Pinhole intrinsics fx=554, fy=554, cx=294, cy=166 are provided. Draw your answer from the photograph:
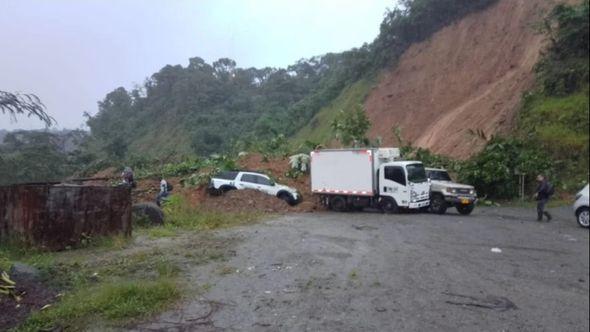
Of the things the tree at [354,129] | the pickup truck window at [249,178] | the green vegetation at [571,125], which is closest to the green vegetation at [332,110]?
the tree at [354,129]

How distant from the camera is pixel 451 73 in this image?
4397 cm

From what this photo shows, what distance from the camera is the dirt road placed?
4777 mm

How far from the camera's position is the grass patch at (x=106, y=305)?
691 cm

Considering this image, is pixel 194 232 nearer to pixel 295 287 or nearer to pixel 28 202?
pixel 28 202

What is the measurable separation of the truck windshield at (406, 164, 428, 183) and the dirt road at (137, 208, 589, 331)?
680 centimetres

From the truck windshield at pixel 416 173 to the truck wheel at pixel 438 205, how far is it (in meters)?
0.75

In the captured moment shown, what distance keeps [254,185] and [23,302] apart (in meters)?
15.8

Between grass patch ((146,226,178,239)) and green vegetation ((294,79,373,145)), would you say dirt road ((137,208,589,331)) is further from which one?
green vegetation ((294,79,373,145))

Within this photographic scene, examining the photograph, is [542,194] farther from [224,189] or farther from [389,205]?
[224,189]

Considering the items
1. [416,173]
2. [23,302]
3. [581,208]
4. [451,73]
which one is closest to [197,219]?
[416,173]

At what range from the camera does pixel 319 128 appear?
57344 millimetres

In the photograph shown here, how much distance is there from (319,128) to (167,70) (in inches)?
1404

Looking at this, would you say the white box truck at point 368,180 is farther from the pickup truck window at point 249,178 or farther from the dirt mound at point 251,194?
the pickup truck window at point 249,178

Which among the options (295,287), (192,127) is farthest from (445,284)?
(192,127)
